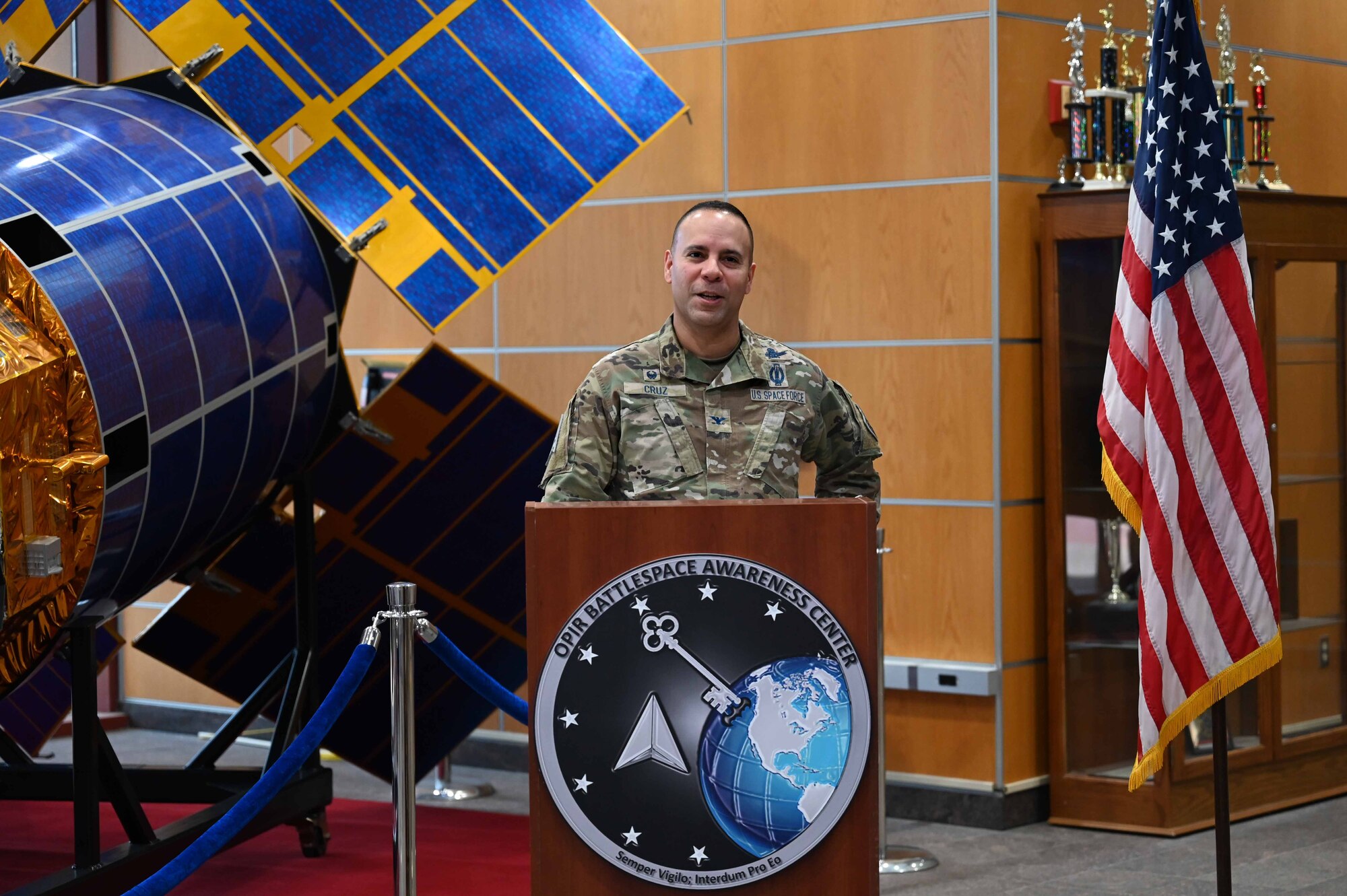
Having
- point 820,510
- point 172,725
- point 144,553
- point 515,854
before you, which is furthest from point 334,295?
point 172,725

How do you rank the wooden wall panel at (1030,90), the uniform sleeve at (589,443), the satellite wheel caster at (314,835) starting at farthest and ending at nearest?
the wooden wall panel at (1030,90) < the satellite wheel caster at (314,835) < the uniform sleeve at (589,443)

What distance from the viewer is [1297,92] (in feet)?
21.5

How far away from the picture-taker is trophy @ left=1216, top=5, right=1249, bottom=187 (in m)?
5.89

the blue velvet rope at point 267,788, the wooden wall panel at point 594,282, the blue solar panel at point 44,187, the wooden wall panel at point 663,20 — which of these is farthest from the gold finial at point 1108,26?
the blue velvet rope at point 267,788

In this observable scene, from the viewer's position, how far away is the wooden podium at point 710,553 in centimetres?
269

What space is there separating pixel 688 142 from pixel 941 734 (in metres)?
2.33

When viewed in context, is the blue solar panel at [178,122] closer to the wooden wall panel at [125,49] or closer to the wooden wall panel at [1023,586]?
the wooden wall panel at [1023,586]

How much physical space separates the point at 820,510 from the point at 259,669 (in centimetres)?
312

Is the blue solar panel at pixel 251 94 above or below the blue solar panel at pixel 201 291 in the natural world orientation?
above

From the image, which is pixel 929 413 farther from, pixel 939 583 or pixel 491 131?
pixel 491 131

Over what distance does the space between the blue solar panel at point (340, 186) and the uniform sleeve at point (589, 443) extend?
63.9 inches

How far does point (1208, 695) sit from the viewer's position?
4.18m

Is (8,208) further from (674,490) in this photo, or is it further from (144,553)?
(674,490)

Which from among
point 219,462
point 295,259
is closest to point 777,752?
point 219,462
